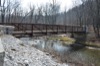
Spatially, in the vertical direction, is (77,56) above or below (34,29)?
below

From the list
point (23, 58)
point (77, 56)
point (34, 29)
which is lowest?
point (77, 56)

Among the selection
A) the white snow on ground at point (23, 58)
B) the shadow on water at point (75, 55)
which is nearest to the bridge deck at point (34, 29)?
the shadow on water at point (75, 55)

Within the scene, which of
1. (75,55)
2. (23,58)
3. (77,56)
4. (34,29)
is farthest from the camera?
(34,29)

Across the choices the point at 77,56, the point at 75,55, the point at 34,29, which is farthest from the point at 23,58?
the point at 34,29

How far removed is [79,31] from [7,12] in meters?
30.5

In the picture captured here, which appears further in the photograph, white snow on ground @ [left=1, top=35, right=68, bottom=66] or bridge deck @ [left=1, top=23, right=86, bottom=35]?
bridge deck @ [left=1, top=23, right=86, bottom=35]

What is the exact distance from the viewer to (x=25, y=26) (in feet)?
78.1

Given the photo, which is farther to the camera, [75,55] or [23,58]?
[75,55]

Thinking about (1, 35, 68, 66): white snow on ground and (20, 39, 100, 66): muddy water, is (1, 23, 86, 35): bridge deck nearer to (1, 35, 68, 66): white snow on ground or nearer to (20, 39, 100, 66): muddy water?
(20, 39, 100, 66): muddy water

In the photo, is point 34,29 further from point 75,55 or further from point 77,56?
point 77,56

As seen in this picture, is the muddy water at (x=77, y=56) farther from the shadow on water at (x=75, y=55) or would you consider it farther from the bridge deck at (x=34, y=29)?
the bridge deck at (x=34, y=29)

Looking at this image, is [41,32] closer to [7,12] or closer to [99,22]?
[99,22]

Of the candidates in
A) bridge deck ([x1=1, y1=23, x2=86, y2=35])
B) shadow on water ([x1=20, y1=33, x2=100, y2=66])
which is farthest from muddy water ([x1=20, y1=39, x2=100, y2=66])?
bridge deck ([x1=1, y1=23, x2=86, y2=35])

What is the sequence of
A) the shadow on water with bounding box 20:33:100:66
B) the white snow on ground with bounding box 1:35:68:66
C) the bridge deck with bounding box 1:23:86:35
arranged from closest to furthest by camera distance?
1. the white snow on ground with bounding box 1:35:68:66
2. the shadow on water with bounding box 20:33:100:66
3. the bridge deck with bounding box 1:23:86:35
